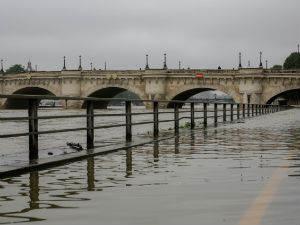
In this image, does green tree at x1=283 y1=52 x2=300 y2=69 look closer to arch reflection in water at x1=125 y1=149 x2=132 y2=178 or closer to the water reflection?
arch reflection in water at x1=125 y1=149 x2=132 y2=178

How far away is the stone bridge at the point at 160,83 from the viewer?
7894 centimetres

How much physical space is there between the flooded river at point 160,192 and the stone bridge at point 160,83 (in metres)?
68.8

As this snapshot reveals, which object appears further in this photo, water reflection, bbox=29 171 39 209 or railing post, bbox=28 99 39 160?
railing post, bbox=28 99 39 160

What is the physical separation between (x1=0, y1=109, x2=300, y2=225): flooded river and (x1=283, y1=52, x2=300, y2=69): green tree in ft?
398

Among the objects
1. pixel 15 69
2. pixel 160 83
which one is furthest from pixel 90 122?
pixel 15 69

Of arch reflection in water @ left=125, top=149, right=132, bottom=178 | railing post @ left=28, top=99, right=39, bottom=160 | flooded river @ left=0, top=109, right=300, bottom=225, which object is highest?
railing post @ left=28, top=99, right=39, bottom=160

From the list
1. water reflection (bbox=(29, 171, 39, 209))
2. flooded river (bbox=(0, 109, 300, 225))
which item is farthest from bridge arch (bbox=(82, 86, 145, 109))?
water reflection (bbox=(29, 171, 39, 209))

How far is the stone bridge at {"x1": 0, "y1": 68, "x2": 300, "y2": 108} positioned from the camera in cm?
7894

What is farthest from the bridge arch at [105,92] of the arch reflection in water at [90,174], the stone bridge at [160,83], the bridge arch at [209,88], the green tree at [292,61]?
the arch reflection in water at [90,174]

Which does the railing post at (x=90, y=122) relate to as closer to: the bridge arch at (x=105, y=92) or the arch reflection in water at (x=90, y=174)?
the arch reflection in water at (x=90, y=174)

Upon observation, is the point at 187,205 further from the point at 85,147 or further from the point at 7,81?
the point at 7,81

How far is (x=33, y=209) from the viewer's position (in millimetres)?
5074

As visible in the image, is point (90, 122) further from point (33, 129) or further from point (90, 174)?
point (90, 174)

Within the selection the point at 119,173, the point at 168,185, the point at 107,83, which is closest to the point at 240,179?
the point at 168,185
